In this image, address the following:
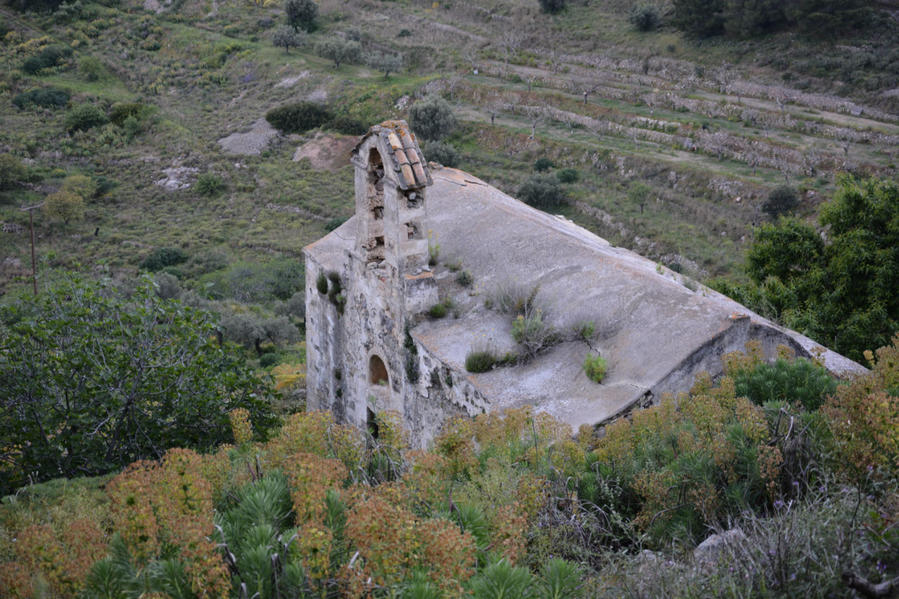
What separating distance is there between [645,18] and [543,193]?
2307cm

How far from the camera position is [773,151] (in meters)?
38.5

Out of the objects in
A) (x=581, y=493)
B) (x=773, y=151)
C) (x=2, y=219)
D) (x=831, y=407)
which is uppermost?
(x=831, y=407)

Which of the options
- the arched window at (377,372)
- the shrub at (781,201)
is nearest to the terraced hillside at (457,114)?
the shrub at (781,201)

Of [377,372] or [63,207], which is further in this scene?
[63,207]

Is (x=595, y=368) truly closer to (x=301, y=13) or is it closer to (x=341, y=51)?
(x=341, y=51)

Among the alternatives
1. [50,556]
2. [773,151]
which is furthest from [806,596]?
[773,151]

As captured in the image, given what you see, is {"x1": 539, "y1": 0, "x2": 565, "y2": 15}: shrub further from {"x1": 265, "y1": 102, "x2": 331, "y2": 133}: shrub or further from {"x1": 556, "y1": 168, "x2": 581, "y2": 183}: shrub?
{"x1": 556, "y1": 168, "x2": 581, "y2": 183}: shrub

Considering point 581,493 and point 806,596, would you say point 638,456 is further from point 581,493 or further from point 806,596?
point 806,596

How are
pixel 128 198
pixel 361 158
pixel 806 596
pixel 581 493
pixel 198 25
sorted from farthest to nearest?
1. pixel 198 25
2. pixel 128 198
3. pixel 361 158
4. pixel 581 493
5. pixel 806 596

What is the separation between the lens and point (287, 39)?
5856cm

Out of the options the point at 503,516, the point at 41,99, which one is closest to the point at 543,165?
the point at 41,99

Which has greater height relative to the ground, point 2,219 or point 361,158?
point 361,158

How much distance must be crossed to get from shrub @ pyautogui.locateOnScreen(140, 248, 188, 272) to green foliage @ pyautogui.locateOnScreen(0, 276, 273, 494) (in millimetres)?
25585

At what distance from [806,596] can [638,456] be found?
10.8ft
